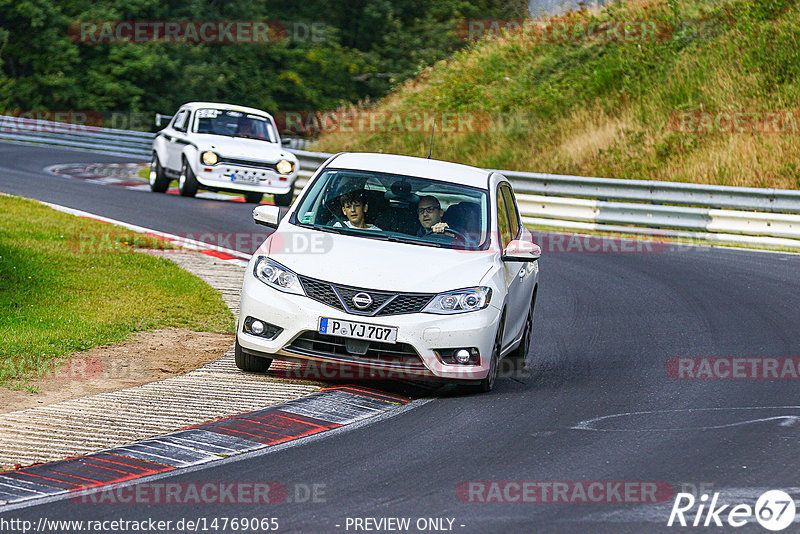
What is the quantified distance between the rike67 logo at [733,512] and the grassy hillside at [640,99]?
1850cm

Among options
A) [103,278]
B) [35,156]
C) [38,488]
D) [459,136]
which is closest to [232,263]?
[103,278]

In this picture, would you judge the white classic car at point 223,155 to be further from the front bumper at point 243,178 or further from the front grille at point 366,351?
the front grille at point 366,351

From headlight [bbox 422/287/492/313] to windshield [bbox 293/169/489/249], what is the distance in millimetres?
720

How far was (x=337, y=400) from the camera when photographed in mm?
7992

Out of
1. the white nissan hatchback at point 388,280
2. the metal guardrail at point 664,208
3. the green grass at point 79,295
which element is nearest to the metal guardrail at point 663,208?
the metal guardrail at point 664,208

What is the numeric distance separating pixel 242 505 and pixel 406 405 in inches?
99.9

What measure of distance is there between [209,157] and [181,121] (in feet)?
6.29

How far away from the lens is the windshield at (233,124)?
73.7ft

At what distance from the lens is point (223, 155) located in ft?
70.4

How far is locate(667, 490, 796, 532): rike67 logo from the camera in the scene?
18.2ft
